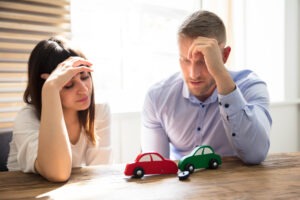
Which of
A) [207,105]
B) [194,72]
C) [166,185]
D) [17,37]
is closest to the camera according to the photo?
[166,185]

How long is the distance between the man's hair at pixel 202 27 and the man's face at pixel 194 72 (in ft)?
0.11

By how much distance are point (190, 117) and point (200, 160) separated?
0.52 meters

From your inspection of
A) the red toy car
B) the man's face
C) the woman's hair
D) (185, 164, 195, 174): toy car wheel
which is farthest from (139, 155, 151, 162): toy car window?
the woman's hair

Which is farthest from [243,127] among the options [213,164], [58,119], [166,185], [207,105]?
[58,119]

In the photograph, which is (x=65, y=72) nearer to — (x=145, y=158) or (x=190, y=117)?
(x=145, y=158)

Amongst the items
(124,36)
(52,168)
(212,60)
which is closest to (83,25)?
(124,36)

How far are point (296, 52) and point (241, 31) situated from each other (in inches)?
29.7

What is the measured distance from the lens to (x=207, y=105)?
1.50 metres

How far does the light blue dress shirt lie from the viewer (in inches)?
52.9

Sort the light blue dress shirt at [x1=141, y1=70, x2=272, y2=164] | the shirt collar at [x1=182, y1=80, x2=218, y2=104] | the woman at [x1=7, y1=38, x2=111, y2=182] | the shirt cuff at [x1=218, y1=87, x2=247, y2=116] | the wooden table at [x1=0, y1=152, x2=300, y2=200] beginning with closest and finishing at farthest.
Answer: the wooden table at [x1=0, y1=152, x2=300, y2=200]
the woman at [x1=7, y1=38, x2=111, y2=182]
the shirt cuff at [x1=218, y1=87, x2=247, y2=116]
the light blue dress shirt at [x1=141, y1=70, x2=272, y2=164]
the shirt collar at [x1=182, y1=80, x2=218, y2=104]

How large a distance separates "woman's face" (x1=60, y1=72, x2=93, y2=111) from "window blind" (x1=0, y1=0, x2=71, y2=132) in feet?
3.01

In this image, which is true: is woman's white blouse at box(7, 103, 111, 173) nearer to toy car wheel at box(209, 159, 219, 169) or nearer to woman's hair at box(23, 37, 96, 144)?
woman's hair at box(23, 37, 96, 144)

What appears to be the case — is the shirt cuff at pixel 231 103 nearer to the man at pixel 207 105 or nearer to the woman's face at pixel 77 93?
the man at pixel 207 105

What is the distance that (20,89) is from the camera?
222 cm
